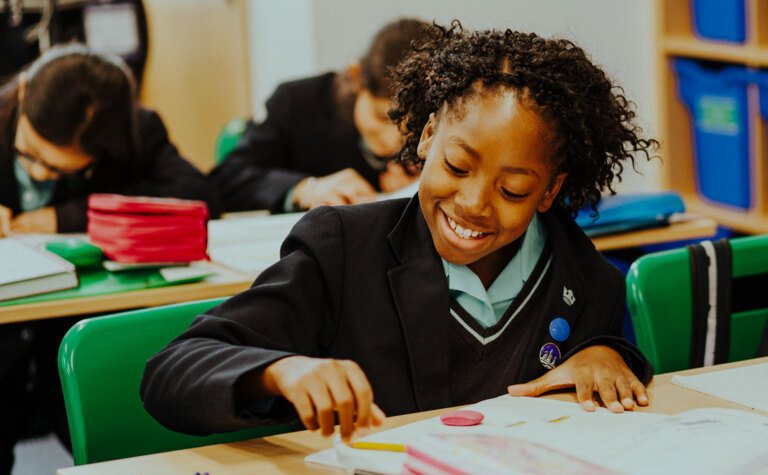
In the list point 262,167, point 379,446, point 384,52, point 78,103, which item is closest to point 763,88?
point 384,52

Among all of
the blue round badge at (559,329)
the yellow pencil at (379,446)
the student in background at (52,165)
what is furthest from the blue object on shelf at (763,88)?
the yellow pencil at (379,446)

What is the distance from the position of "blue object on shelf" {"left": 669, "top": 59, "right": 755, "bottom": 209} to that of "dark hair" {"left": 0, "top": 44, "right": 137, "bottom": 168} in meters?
1.92

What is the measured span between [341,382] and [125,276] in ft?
3.87

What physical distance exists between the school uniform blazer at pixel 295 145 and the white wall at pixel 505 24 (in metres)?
0.70

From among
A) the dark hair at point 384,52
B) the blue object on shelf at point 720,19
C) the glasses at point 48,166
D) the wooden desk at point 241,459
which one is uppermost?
the blue object on shelf at point 720,19

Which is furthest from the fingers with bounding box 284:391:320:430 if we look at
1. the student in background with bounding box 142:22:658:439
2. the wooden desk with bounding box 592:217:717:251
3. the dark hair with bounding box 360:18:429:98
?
the dark hair with bounding box 360:18:429:98

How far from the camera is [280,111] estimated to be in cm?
323

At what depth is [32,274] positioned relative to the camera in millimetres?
2025

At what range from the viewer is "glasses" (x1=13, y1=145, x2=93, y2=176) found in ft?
8.68

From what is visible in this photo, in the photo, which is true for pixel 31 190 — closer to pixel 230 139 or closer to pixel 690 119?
pixel 230 139

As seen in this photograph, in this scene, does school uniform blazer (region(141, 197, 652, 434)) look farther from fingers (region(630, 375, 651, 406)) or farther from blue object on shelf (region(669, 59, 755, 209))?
blue object on shelf (region(669, 59, 755, 209))

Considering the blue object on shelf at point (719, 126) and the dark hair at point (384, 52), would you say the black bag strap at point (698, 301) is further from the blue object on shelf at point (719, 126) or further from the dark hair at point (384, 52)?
the blue object on shelf at point (719, 126)

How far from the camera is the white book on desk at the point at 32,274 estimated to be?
2010mm

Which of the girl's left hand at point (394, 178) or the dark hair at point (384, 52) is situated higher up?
the dark hair at point (384, 52)
